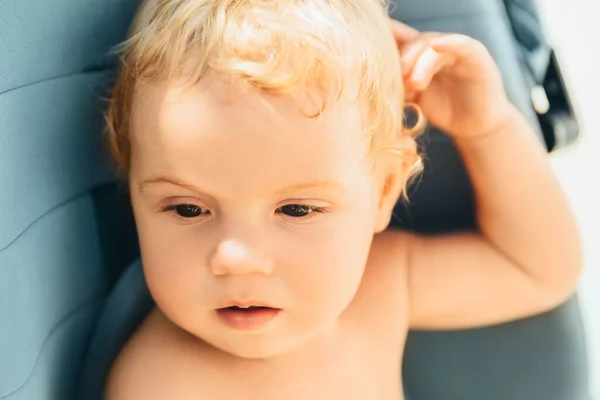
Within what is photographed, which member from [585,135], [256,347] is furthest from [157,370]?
[585,135]

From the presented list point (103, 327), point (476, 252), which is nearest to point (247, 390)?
point (103, 327)

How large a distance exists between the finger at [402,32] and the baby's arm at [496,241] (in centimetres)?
5

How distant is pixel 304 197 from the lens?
2.25 feet

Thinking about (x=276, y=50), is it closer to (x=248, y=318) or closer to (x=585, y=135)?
(x=248, y=318)

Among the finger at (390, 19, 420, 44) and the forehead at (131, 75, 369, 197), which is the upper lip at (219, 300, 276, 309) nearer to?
the forehead at (131, 75, 369, 197)

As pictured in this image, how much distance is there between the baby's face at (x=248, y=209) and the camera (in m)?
0.65

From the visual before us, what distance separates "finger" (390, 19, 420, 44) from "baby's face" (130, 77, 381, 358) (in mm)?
149

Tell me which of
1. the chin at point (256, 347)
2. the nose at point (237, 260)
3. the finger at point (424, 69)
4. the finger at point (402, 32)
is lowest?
the chin at point (256, 347)

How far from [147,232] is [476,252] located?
14.3 inches

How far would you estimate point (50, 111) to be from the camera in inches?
26.7

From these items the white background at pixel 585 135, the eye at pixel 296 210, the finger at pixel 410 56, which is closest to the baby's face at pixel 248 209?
the eye at pixel 296 210

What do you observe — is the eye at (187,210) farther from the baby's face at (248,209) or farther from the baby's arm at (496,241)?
Answer: the baby's arm at (496,241)

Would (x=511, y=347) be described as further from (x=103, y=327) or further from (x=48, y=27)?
(x=48, y=27)

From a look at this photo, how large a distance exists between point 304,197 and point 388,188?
126 mm
